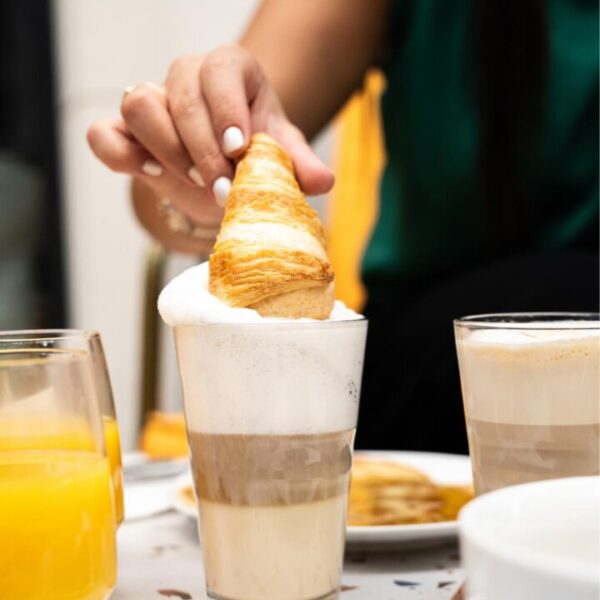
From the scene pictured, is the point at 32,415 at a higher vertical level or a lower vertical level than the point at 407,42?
lower

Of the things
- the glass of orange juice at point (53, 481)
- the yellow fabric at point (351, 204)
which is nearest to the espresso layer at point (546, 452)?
the glass of orange juice at point (53, 481)

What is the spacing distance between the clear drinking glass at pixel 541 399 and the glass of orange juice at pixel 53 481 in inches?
9.3

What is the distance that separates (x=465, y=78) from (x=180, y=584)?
0.92 meters

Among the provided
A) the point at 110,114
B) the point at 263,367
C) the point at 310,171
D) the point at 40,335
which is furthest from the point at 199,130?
the point at 110,114

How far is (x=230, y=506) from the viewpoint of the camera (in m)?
0.48

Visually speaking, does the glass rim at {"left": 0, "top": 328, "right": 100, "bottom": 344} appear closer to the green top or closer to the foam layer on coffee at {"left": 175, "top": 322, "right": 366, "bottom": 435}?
the foam layer on coffee at {"left": 175, "top": 322, "right": 366, "bottom": 435}

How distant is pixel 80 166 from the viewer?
7.80 feet

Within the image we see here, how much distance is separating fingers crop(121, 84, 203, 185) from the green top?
0.54 metres

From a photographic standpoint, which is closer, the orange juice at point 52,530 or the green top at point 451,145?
the orange juice at point 52,530

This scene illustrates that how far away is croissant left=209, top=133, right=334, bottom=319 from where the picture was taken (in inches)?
18.8

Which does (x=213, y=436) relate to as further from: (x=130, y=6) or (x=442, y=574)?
(x=130, y=6)

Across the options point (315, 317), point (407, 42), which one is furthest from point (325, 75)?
point (315, 317)

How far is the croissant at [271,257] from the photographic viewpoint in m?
0.48

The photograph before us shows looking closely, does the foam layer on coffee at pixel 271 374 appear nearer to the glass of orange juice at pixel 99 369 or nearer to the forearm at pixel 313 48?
the glass of orange juice at pixel 99 369
